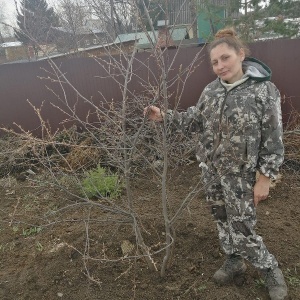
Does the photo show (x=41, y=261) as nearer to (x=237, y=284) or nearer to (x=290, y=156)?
(x=237, y=284)

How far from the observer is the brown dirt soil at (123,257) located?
2412 millimetres

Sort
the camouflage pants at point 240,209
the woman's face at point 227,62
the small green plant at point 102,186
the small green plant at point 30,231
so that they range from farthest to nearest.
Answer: the small green plant at point 102,186 → the small green plant at point 30,231 → the camouflage pants at point 240,209 → the woman's face at point 227,62

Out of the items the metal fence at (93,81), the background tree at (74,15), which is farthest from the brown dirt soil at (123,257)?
the metal fence at (93,81)

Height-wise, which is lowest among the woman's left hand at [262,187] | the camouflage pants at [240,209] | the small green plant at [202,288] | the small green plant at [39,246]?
the small green plant at [202,288]

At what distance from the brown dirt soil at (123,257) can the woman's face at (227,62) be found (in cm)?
111

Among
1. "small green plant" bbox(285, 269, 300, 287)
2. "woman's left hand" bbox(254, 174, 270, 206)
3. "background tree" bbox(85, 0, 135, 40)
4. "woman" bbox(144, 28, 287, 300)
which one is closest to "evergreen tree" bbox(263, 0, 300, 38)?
"background tree" bbox(85, 0, 135, 40)

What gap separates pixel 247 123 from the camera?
201 centimetres

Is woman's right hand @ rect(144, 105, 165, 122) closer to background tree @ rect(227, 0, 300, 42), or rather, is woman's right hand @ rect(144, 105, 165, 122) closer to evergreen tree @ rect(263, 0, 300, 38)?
background tree @ rect(227, 0, 300, 42)

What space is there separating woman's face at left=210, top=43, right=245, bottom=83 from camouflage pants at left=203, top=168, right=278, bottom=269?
639 mm

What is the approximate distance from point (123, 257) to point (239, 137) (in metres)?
1.07

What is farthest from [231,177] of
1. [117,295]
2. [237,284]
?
[117,295]

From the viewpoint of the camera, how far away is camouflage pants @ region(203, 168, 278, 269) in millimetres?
2170

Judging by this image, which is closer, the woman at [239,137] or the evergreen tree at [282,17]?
the woman at [239,137]

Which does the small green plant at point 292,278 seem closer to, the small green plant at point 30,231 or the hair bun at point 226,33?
the hair bun at point 226,33
